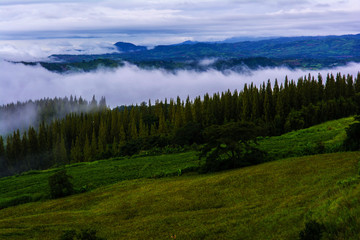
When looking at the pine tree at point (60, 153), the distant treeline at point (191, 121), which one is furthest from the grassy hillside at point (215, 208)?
the pine tree at point (60, 153)

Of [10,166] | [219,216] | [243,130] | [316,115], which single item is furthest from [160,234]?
[10,166]

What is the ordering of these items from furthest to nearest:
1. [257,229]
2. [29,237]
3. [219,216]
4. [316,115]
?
1. [316,115]
2. [29,237]
3. [219,216]
4. [257,229]

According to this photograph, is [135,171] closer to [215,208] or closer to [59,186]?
[59,186]

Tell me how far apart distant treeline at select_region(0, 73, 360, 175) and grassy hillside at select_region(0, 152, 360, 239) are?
161ft

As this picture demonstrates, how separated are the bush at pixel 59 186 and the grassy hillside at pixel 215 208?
712cm

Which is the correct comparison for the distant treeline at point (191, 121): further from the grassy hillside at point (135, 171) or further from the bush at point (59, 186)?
the bush at point (59, 186)

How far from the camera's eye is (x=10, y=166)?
130 m

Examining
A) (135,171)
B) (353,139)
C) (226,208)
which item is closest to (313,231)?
(226,208)

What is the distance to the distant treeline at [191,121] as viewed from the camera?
100750mm

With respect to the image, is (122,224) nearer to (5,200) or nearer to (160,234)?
(160,234)

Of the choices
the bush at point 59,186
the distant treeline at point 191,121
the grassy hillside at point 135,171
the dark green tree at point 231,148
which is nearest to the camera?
the dark green tree at point 231,148

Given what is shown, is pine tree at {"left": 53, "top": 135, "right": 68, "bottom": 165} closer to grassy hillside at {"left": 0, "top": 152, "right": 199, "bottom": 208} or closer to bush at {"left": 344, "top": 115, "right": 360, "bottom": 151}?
grassy hillside at {"left": 0, "top": 152, "right": 199, "bottom": 208}

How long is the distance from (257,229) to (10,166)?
131794 millimetres

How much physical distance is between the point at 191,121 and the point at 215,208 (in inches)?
3480
